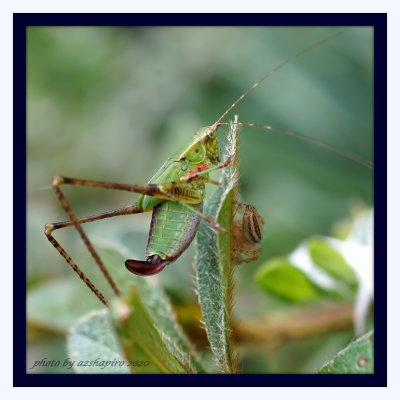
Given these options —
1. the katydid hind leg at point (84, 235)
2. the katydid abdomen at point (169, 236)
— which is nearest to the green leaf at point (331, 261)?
the katydid abdomen at point (169, 236)

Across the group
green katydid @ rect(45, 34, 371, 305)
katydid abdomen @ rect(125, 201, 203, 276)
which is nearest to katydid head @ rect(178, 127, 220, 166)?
green katydid @ rect(45, 34, 371, 305)

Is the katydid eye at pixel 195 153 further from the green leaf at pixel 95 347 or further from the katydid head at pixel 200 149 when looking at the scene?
the green leaf at pixel 95 347

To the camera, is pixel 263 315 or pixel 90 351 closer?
pixel 90 351

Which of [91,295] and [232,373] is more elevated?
[91,295]

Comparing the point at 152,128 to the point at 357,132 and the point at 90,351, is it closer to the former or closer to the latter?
the point at 357,132

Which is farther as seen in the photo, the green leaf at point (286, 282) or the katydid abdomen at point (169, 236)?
the green leaf at point (286, 282)

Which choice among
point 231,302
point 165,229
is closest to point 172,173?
point 165,229

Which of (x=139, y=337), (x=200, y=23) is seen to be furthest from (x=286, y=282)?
(x=139, y=337)

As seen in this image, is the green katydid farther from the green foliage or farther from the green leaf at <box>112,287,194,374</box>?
the green leaf at <box>112,287,194,374</box>
